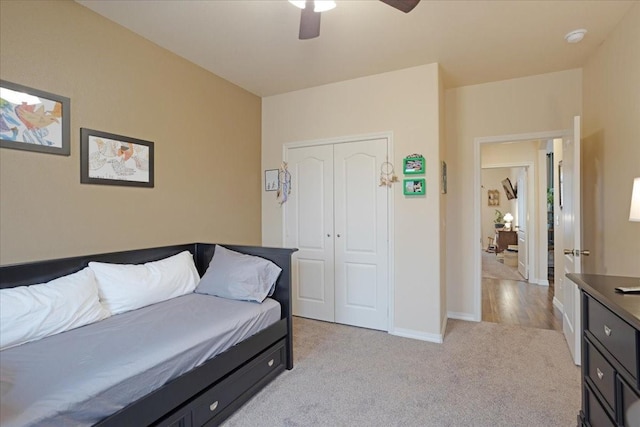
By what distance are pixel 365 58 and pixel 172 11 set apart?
1.60 meters

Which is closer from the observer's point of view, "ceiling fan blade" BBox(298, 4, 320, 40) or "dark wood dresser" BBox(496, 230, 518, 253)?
"ceiling fan blade" BBox(298, 4, 320, 40)

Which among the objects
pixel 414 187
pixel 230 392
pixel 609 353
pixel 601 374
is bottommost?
pixel 230 392

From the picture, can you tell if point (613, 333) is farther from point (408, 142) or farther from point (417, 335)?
point (408, 142)

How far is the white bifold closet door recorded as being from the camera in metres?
3.29

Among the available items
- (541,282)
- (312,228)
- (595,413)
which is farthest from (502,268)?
(595,413)

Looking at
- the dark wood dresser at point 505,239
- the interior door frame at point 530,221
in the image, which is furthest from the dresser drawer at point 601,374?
the dark wood dresser at point 505,239

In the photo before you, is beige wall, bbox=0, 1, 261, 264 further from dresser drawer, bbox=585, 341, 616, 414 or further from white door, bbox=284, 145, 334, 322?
dresser drawer, bbox=585, 341, 616, 414

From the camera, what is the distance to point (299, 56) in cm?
288

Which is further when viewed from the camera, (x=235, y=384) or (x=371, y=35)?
(x=371, y=35)

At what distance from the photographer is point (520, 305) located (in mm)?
4109

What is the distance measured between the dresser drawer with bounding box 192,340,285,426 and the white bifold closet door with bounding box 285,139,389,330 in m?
1.20

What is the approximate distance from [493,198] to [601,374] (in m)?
9.69

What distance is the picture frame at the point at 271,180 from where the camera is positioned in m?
3.86

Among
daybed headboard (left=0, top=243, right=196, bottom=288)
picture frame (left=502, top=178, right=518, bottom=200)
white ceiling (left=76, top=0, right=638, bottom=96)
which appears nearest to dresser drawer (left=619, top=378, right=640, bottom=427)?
white ceiling (left=76, top=0, right=638, bottom=96)
